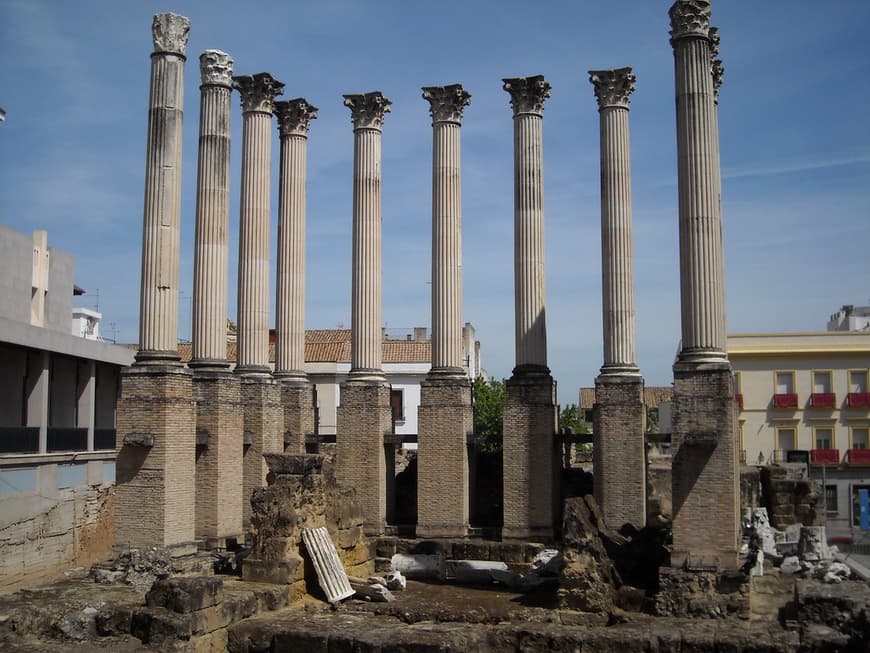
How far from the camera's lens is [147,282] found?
22.9m

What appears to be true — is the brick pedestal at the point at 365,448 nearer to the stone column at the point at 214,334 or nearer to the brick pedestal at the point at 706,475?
the stone column at the point at 214,334

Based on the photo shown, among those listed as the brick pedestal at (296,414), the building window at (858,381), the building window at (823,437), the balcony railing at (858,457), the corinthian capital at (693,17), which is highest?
the corinthian capital at (693,17)

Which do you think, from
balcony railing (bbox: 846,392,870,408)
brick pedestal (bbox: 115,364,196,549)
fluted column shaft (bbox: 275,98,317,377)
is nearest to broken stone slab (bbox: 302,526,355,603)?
brick pedestal (bbox: 115,364,196,549)

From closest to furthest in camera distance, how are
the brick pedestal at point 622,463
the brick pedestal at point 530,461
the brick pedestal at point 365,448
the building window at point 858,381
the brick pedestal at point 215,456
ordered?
the brick pedestal at point 622,463 → the brick pedestal at point 215,456 → the brick pedestal at point 530,461 → the brick pedestal at point 365,448 → the building window at point 858,381

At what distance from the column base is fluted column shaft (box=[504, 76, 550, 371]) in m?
7.42

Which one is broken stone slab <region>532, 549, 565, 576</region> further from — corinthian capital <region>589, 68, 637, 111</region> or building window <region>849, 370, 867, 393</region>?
building window <region>849, 370, 867, 393</region>

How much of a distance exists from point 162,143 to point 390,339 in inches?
1256

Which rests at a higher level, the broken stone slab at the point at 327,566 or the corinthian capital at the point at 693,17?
the corinthian capital at the point at 693,17

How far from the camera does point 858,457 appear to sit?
139 feet

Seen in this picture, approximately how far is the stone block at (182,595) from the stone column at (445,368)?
988 cm

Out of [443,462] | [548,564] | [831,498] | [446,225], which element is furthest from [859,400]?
[548,564]

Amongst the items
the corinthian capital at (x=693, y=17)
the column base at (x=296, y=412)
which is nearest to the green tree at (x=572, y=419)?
the column base at (x=296, y=412)

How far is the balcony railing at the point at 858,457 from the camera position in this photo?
42062mm

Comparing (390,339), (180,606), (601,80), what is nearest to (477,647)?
(180,606)
